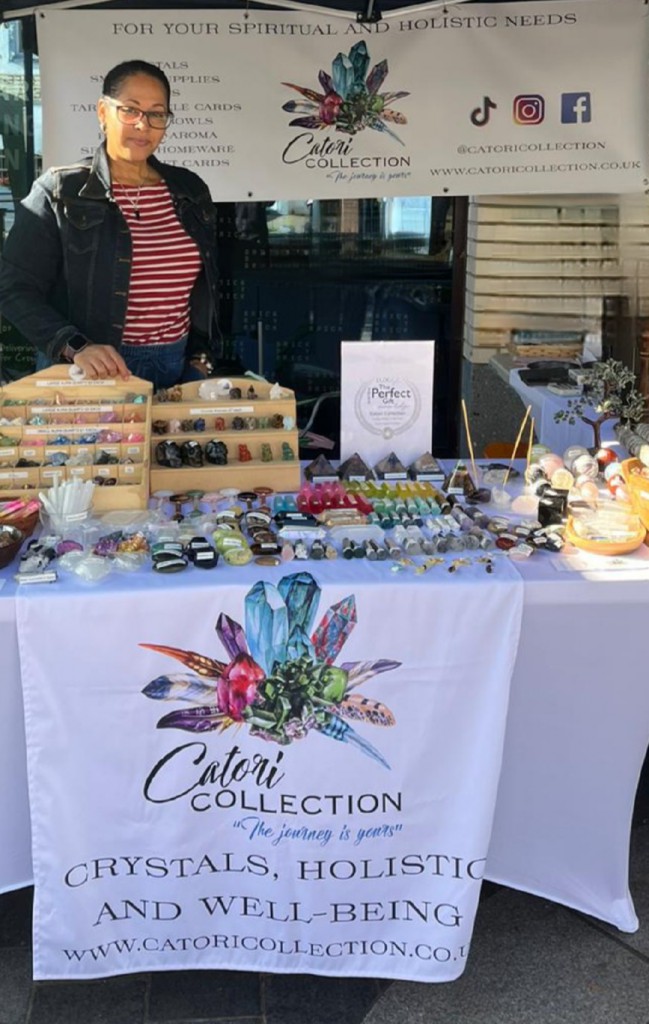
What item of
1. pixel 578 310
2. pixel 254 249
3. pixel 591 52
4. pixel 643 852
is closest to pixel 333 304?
pixel 254 249

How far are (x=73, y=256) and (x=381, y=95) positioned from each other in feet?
6.74

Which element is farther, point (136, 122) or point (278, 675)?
point (136, 122)

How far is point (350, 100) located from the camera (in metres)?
4.25

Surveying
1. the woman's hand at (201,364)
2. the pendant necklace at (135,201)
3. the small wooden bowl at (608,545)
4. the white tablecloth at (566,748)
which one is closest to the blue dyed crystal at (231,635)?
the white tablecloth at (566,748)

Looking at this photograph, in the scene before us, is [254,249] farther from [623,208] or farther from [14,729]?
[14,729]

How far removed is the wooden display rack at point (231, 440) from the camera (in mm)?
2381

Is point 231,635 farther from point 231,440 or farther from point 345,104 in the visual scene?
point 345,104

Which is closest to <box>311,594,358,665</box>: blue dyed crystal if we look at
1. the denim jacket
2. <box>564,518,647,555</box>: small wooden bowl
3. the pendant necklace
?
<box>564,518,647,555</box>: small wooden bowl

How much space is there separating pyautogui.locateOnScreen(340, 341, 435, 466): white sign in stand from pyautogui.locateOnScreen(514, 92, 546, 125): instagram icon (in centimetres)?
241

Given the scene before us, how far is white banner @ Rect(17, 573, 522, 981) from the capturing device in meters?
1.86

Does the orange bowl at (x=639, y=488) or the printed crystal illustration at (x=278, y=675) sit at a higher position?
the orange bowl at (x=639, y=488)

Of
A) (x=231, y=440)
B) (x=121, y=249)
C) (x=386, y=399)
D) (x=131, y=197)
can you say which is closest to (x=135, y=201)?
(x=131, y=197)

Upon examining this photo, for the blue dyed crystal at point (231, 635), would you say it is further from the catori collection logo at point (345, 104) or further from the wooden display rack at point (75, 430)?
the catori collection logo at point (345, 104)

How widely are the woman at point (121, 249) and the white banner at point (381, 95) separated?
1.40 meters
